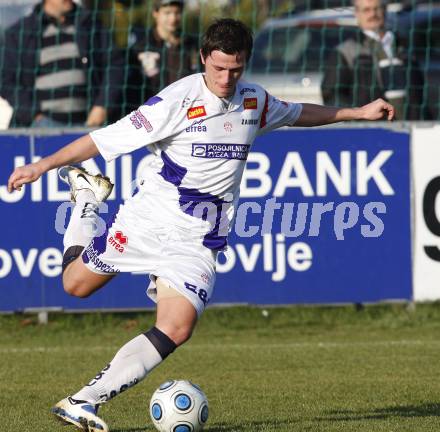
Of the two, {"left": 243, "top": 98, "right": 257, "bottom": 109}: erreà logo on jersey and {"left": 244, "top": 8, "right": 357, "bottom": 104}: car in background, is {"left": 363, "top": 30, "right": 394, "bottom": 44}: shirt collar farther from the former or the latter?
{"left": 243, "top": 98, "right": 257, "bottom": 109}: erreà logo on jersey

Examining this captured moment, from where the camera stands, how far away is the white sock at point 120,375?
6.04 meters

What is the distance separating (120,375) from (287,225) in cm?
494

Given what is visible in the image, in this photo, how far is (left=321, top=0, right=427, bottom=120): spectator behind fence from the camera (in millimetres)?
12156

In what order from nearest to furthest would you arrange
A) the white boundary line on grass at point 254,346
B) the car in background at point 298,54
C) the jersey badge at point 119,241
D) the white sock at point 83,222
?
the jersey badge at point 119,241
the white sock at point 83,222
the white boundary line on grass at point 254,346
the car in background at point 298,54

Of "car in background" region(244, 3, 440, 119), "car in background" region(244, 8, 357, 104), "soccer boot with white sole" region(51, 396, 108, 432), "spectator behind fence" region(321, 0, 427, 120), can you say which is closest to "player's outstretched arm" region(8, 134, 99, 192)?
"soccer boot with white sole" region(51, 396, 108, 432)

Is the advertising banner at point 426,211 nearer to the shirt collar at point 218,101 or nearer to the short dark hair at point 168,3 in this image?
the short dark hair at point 168,3

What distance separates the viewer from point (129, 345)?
6.19 m

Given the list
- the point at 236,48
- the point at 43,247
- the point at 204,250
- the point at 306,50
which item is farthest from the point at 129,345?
the point at 306,50

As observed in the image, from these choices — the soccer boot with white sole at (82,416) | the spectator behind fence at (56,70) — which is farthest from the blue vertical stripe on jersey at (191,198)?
the spectator behind fence at (56,70)

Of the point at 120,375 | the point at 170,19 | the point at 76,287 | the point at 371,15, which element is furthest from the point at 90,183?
the point at 371,15

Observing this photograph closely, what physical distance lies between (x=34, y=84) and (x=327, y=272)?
3.36 meters

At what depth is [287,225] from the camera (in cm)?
1083

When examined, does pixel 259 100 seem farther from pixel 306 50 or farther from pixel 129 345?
pixel 306 50

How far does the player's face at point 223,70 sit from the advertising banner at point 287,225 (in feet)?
14.4
